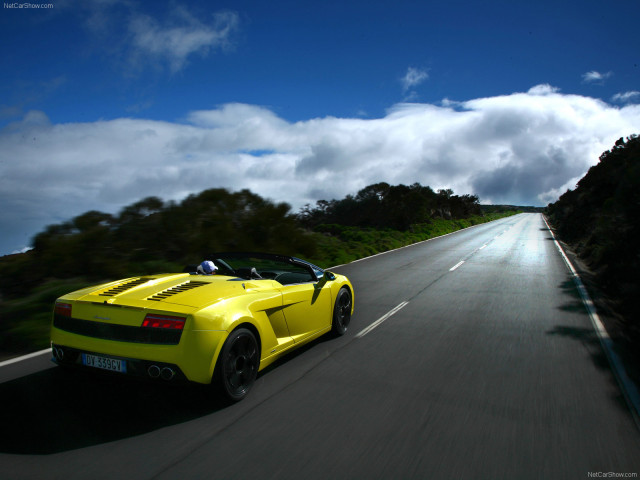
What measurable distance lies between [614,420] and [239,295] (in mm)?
3366

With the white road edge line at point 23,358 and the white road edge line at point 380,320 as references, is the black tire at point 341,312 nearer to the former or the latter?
the white road edge line at point 380,320

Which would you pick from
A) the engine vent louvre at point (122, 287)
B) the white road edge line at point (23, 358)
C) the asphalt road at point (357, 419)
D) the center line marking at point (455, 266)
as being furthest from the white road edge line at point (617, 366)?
the white road edge line at point (23, 358)

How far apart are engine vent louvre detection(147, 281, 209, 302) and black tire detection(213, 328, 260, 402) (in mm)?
649

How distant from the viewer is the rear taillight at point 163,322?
10.8 feet

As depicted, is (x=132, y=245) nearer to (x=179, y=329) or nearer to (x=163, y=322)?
(x=163, y=322)

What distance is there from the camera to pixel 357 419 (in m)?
3.47

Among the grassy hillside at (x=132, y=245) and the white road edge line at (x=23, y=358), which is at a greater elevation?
the grassy hillside at (x=132, y=245)

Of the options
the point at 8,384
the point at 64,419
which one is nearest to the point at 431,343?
the point at 64,419

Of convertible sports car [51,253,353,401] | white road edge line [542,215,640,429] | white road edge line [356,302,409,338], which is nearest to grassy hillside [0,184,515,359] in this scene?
convertible sports car [51,253,353,401]

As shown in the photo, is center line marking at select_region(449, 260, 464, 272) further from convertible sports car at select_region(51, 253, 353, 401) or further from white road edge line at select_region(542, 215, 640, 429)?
convertible sports car at select_region(51, 253, 353, 401)

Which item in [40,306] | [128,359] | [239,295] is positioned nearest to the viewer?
[128,359]

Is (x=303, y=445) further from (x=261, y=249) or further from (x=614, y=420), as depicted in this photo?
(x=261, y=249)

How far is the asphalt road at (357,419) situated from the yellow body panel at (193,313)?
0.49 meters

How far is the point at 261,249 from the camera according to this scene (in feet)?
42.1
